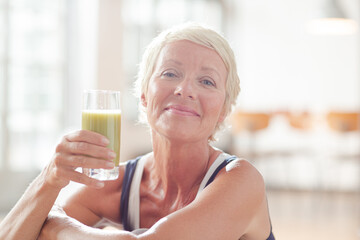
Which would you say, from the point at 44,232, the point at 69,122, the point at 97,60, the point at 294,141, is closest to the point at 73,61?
the point at 97,60

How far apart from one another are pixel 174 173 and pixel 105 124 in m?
0.37

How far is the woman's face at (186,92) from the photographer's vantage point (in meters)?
1.33

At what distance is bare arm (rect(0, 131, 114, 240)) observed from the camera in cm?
116

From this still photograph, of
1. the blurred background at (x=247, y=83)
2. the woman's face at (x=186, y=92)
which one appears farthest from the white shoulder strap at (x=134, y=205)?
the blurred background at (x=247, y=83)

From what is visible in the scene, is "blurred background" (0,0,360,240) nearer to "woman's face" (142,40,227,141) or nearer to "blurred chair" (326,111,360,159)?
"blurred chair" (326,111,360,159)

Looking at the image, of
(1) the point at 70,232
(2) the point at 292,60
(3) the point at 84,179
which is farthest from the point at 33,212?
(2) the point at 292,60

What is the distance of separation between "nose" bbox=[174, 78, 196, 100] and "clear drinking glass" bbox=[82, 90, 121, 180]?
184mm

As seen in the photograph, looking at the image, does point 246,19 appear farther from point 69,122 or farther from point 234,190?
point 234,190

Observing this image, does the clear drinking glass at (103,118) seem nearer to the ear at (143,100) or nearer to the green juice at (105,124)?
the green juice at (105,124)

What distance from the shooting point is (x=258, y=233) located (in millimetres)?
1360

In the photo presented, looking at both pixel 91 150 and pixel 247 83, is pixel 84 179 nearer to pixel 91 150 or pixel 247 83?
pixel 91 150

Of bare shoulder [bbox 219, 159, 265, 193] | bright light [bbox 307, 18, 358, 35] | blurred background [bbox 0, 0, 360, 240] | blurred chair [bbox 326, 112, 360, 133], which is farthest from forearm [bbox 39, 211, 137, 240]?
bright light [bbox 307, 18, 358, 35]

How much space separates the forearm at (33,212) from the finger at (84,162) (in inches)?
6.1

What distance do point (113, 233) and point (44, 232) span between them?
10.2 inches
